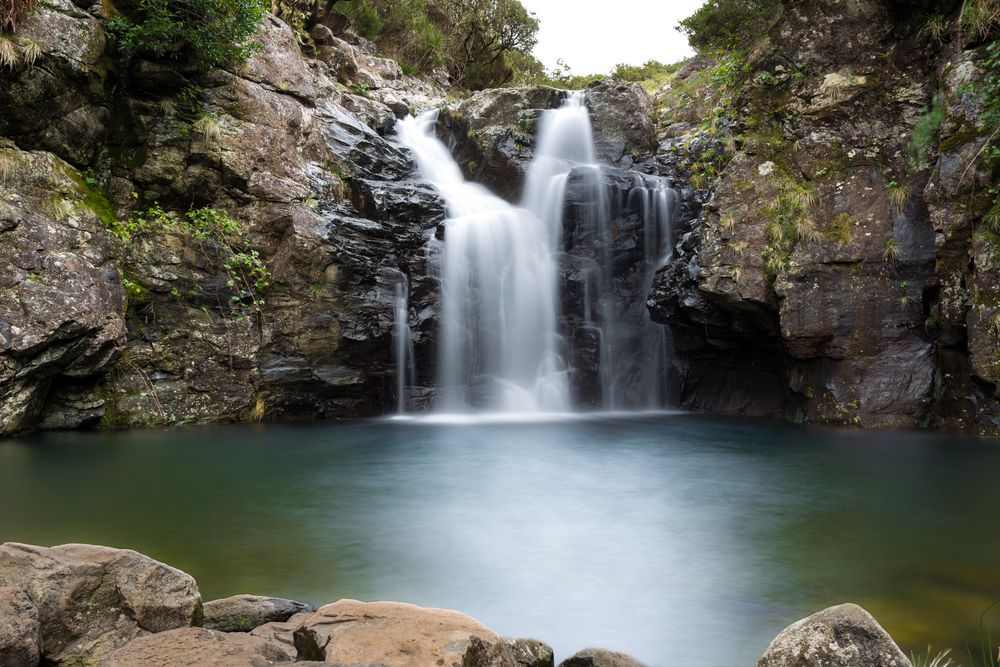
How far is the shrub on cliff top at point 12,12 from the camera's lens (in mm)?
9008

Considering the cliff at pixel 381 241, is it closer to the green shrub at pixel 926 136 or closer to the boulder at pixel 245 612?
the green shrub at pixel 926 136

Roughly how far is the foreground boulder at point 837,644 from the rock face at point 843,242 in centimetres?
846

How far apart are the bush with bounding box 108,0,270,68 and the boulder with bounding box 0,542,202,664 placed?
1035 centimetres

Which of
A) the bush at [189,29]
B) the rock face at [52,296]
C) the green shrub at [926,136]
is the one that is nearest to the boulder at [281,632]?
the rock face at [52,296]

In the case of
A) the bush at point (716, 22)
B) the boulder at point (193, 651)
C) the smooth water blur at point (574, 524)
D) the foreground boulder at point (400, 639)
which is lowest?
the smooth water blur at point (574, 524)

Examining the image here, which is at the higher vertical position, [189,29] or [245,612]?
[189,29]

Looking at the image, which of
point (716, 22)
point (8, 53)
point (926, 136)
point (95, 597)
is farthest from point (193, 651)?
point (716, 22)

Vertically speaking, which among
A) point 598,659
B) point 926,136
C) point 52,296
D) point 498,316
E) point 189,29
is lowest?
point 598,659

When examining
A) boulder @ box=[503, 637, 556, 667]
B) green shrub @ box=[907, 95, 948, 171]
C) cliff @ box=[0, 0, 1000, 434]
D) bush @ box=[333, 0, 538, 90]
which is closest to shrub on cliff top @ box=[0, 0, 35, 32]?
cliff @ box=[0, 0, 1000, 434]

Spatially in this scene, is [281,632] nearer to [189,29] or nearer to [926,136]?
[189,29]

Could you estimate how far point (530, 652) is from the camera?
288 cm

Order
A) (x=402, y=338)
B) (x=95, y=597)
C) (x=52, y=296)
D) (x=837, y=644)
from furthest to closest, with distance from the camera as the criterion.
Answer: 1. (x=402, y=338)
2. (x=52, y=296)
3. (x=95, y=597)
4. (x=837, y=644)

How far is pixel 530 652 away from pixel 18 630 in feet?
6.67

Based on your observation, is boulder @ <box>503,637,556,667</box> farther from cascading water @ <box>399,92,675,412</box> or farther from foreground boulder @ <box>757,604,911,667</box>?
cascading water @ <box>399,92,675,412</box>
